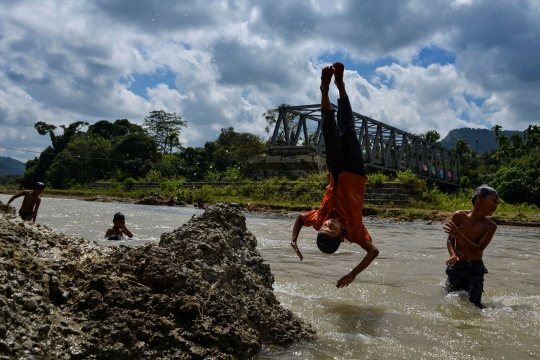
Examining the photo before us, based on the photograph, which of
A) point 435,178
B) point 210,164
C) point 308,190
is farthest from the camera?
point 210,164

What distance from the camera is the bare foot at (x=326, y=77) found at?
4281 millimetres

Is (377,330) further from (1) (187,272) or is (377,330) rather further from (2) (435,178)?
(2) (435,178)

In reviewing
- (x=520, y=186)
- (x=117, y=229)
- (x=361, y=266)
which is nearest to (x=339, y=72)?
(x=361, y=266)

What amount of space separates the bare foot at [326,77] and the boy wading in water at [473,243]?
6.32ft

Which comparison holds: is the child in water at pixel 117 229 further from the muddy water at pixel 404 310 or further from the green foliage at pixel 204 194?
the green foliage at pixel 204 194

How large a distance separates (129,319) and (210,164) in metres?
45.0

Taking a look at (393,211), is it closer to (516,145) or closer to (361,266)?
(361,266)

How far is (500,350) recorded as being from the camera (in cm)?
362

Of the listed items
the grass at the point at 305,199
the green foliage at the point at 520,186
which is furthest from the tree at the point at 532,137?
the grass at the point at 305,199

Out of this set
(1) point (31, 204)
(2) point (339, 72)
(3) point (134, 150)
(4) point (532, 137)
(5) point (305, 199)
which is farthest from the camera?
(4) point (532, 137)

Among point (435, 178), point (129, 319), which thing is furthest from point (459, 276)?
point (435, 178)

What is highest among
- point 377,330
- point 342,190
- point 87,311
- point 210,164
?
point 210,164

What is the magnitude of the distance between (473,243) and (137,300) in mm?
3601

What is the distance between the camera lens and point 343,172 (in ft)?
14.3
